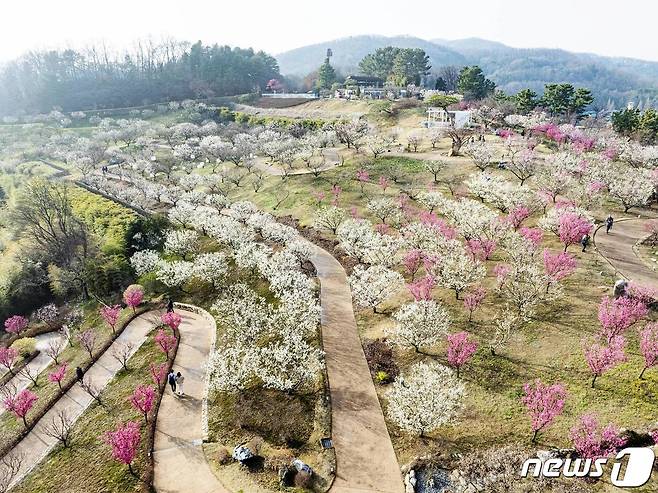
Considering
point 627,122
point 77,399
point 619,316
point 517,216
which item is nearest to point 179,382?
point 77,399

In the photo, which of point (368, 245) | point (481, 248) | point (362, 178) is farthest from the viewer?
point (362, 178)

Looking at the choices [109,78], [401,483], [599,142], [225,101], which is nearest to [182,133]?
[225,101]

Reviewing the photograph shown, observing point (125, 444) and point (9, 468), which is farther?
point (9, 468)

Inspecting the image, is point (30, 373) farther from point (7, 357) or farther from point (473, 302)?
point (473, 302)

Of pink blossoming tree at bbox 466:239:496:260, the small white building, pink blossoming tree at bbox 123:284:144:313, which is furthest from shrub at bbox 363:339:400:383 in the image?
the small white building

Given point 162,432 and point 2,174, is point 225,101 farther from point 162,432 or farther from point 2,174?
point 162,432

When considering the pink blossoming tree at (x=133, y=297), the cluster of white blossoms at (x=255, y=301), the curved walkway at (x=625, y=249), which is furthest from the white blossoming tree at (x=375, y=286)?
the pink blossoming tree at (x=133, y=297)
